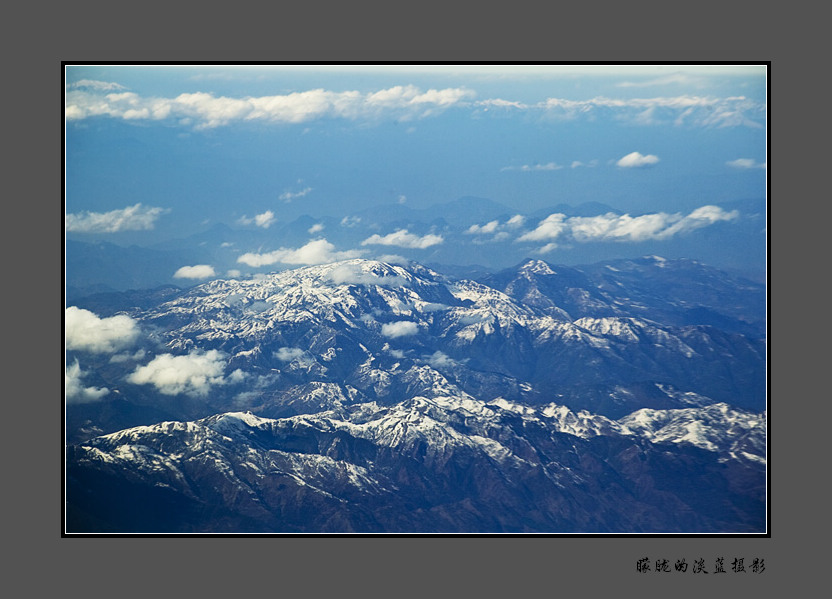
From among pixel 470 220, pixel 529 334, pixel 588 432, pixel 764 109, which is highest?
pixel 764 109

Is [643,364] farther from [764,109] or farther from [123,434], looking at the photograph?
[123,434]

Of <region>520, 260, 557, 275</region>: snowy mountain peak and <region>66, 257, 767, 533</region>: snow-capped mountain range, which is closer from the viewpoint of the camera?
<region>66, 257, 767, 533</region>: snow-capped mountain range

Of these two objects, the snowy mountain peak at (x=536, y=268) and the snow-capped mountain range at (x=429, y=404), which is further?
the snowy mountain peak at (x=536, y=268)

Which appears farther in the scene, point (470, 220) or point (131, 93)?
point (470, 220)

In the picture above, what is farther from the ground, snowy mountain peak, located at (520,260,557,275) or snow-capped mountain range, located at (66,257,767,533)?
snowy mountain peak, located at (520,260,557,275)

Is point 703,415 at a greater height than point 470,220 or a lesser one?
lesser

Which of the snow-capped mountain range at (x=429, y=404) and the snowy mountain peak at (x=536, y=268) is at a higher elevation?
the snowy mountain peak at (x=536, y=268)
